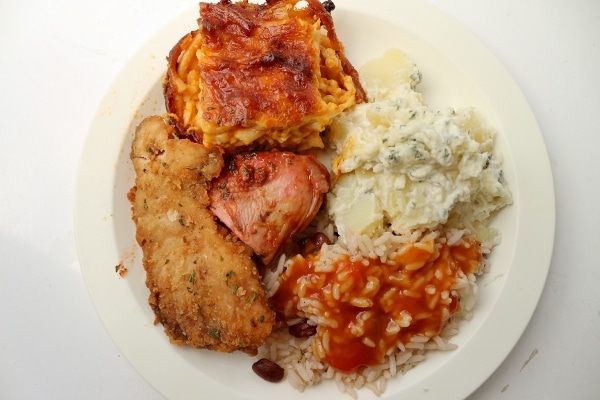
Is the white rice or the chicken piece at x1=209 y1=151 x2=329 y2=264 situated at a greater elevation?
the chicken piece at x1=209 y1=151 x2=329 y2=264

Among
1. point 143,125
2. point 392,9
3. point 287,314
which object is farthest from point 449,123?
point 143,125

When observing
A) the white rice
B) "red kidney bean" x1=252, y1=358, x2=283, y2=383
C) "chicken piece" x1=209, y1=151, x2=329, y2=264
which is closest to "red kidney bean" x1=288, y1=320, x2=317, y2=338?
the white rice

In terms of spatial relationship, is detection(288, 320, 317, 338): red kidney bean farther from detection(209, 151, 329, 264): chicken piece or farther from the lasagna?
the lasagna

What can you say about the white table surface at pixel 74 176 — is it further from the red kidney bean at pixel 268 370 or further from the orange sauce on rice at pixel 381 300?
the red kidney bean at pixel 268 370

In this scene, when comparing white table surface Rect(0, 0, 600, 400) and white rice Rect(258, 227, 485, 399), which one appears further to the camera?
white table surface Rect(0, 0, 600, 400)

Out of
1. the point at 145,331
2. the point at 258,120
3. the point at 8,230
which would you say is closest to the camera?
the point at 258,120

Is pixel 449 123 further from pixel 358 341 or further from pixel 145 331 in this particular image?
pixel 145 331
